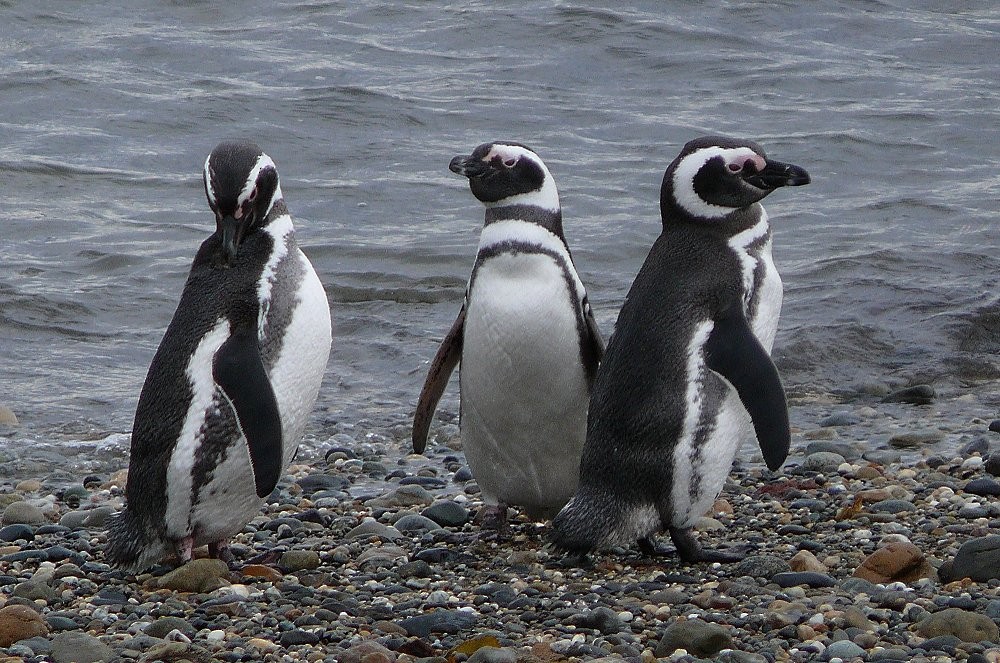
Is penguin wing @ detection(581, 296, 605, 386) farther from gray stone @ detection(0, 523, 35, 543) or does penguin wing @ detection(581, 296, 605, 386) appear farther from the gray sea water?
the gray sea water

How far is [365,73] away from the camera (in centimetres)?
1441

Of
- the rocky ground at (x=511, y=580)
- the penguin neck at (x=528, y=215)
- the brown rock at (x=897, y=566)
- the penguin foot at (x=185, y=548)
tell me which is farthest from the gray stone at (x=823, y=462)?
the penguin foot at (x=185, y=548)

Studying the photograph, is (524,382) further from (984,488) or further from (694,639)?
(984,488)

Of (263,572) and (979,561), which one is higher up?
(979,561)

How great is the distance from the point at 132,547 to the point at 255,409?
1.98ft

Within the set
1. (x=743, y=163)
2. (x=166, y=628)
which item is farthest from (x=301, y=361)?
(x=743, y=163)

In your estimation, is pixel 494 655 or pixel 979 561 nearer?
pixel 494 655

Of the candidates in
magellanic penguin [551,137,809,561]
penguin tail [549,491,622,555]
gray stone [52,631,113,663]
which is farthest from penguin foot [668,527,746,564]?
gray stone [52,631,113,663]

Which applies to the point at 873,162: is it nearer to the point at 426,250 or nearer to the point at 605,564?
the point at 426,250

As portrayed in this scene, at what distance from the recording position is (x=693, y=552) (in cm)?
454

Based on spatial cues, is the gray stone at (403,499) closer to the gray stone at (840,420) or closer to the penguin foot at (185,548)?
the penguin foot at (185,548)

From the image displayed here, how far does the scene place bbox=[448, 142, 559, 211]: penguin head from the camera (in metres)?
5.00

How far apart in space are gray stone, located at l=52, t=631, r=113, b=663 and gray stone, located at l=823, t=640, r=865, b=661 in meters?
1.72

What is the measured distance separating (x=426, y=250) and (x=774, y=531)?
18.8 feet
